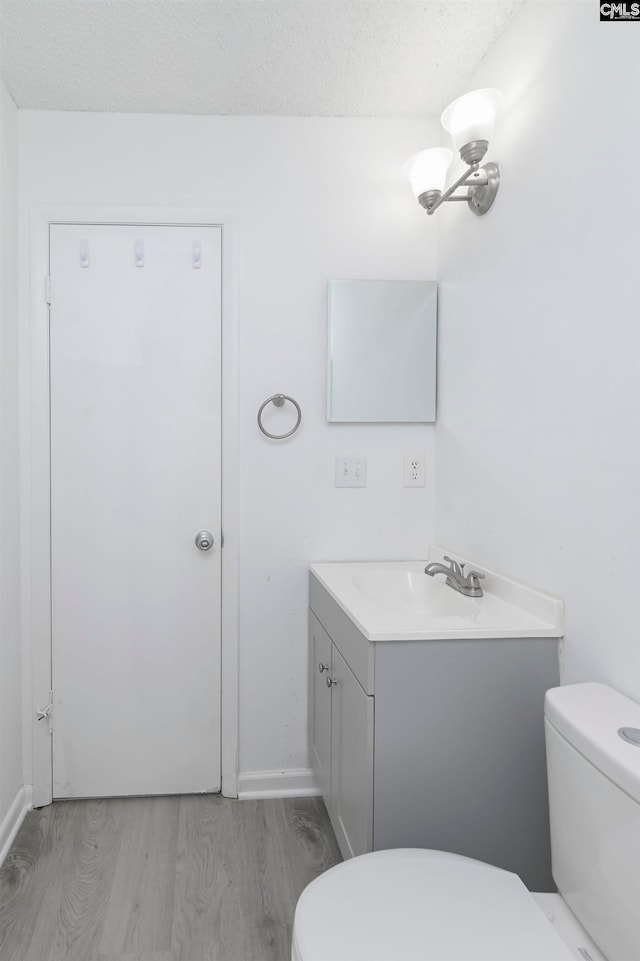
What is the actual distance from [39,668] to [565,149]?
2.20 metres

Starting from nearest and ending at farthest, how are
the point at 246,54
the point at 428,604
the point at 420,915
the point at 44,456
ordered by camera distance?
1. the point at 420,915
2. the point at 246,54
3. the point at 428,604
4. the point at 44,456

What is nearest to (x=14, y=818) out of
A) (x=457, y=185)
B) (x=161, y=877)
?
(x=161, y=877)

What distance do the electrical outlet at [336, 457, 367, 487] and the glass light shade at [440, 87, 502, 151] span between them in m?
1.04

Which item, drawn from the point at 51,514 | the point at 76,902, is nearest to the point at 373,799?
the point at 76,902

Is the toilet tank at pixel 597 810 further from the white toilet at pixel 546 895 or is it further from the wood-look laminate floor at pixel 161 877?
the wood-look laminate floor at pixel 161 877

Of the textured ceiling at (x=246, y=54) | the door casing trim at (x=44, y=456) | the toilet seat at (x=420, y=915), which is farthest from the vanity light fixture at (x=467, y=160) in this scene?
the toilet seat at (x=420, y=915)

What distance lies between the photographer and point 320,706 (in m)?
2.03

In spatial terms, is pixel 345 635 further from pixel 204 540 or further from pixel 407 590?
pixel 204 540

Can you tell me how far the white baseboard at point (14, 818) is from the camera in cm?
189

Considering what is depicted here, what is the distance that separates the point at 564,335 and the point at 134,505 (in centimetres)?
149

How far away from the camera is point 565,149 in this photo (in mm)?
1388

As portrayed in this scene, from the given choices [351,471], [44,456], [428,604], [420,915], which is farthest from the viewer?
[351,471]

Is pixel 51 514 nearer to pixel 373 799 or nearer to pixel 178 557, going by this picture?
→ pixel 178 557

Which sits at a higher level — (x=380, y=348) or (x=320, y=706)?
(x=380, y=348)
